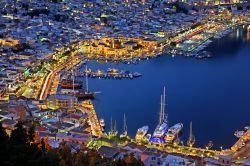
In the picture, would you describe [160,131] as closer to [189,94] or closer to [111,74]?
[189,94]

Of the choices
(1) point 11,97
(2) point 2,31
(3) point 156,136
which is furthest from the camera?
(2) point 2,31

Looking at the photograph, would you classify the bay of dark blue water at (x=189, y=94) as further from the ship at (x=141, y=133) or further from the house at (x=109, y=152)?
the house at (x=109, y=152)

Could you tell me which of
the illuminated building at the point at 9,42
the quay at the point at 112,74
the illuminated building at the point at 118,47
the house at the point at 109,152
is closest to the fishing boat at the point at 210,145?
the house at the point at 109,152

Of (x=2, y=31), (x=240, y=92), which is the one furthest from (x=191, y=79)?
(x=2, y=31)

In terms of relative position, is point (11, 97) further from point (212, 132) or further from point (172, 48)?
point (172, 48)

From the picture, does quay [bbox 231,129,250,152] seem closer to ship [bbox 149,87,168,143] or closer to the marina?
ship [bbox 149,87,168,143]
